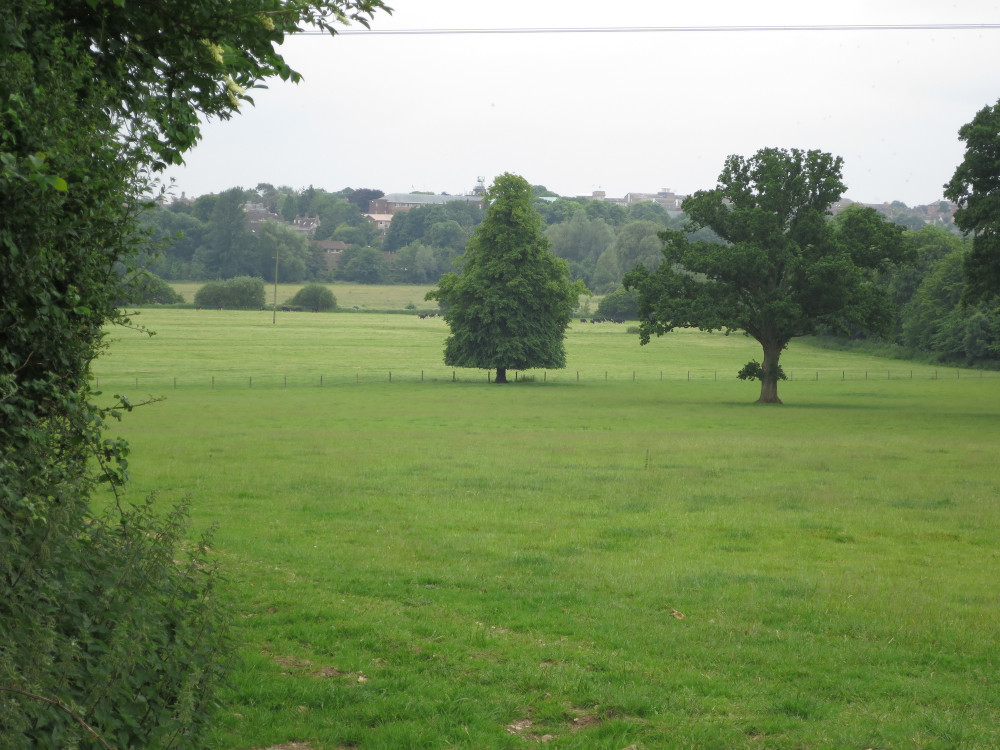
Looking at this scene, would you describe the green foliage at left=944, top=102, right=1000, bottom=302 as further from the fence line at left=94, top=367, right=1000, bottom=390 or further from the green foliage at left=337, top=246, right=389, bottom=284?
the green foliage at left=337, top=246, right=389, bottom=284

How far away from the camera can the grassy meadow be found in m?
7.24

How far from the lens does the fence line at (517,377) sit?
6012 cm

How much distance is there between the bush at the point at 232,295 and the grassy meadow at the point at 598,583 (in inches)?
4238

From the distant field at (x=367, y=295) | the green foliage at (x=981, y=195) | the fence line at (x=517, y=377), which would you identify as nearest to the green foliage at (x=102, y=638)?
the green foliage at (x=981, y=195)

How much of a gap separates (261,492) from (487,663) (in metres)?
11.1

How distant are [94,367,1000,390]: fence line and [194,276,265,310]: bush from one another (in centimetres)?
7098

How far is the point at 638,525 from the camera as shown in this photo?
51.3 feet

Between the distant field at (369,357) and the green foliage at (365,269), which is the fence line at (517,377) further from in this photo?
the green foliage at (365,269)

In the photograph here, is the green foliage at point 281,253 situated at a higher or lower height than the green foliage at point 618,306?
higher

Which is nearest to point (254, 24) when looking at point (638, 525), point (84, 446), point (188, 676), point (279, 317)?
point (84, 446)

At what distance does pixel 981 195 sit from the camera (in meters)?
38.5

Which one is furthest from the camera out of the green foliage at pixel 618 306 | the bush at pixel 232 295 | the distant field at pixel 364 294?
the distant field at pixel 364 294

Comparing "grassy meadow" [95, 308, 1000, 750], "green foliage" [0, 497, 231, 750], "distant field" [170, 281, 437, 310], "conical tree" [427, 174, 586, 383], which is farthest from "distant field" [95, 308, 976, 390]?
"green foliage" [0, 497, 231, 750]

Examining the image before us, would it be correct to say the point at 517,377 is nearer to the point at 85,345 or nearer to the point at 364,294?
the point at 85,345
